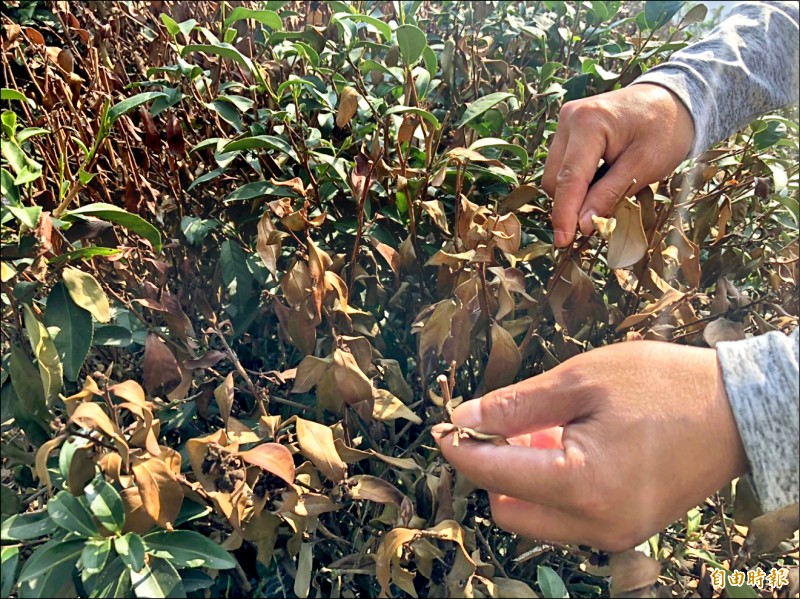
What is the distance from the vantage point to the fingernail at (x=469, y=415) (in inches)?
32.7

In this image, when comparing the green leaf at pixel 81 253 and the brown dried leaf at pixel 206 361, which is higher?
the green leaf at pixel 81 253

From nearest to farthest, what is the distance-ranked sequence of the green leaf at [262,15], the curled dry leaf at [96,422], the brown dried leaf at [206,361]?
the curled dry leaf at [96,422] < the brown dried leaf at [206,361] < the green leaf at [262,15]

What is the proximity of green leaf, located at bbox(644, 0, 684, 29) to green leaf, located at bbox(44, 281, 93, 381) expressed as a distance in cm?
103

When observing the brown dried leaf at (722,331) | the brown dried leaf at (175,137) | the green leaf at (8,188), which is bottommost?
the brown dried leaf at (722,331)

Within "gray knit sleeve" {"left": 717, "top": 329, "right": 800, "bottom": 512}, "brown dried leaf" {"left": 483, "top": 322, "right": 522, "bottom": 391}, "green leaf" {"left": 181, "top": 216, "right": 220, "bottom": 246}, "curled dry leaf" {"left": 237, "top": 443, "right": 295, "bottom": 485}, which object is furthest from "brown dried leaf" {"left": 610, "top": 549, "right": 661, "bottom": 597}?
"green leaf" {"left": 181, "top": 216, "right": 220, "bottom": 246}

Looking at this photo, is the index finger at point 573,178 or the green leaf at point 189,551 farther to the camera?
the index finger at point 573,178

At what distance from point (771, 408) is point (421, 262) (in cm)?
49

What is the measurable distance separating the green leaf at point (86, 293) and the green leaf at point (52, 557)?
25 centimetres

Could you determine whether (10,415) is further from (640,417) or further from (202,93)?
(640,417)

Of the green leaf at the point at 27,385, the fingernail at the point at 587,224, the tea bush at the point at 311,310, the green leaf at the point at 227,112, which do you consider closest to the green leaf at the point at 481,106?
the tea bush at the point at 311,310

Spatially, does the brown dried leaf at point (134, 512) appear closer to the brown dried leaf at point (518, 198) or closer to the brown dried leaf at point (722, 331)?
the brown dried leaf at point (518, 198)

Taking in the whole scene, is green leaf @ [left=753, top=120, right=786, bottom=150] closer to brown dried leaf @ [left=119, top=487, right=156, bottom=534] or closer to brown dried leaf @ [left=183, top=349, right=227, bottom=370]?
brown dried leaf @ [left=183, top=349, right=227, bottom=370]

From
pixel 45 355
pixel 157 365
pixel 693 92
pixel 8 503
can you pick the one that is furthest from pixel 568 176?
pixel 8 503

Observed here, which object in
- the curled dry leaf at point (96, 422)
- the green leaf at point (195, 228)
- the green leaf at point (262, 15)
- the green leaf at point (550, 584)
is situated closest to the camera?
the curled dry leaf at point (96, 422)
